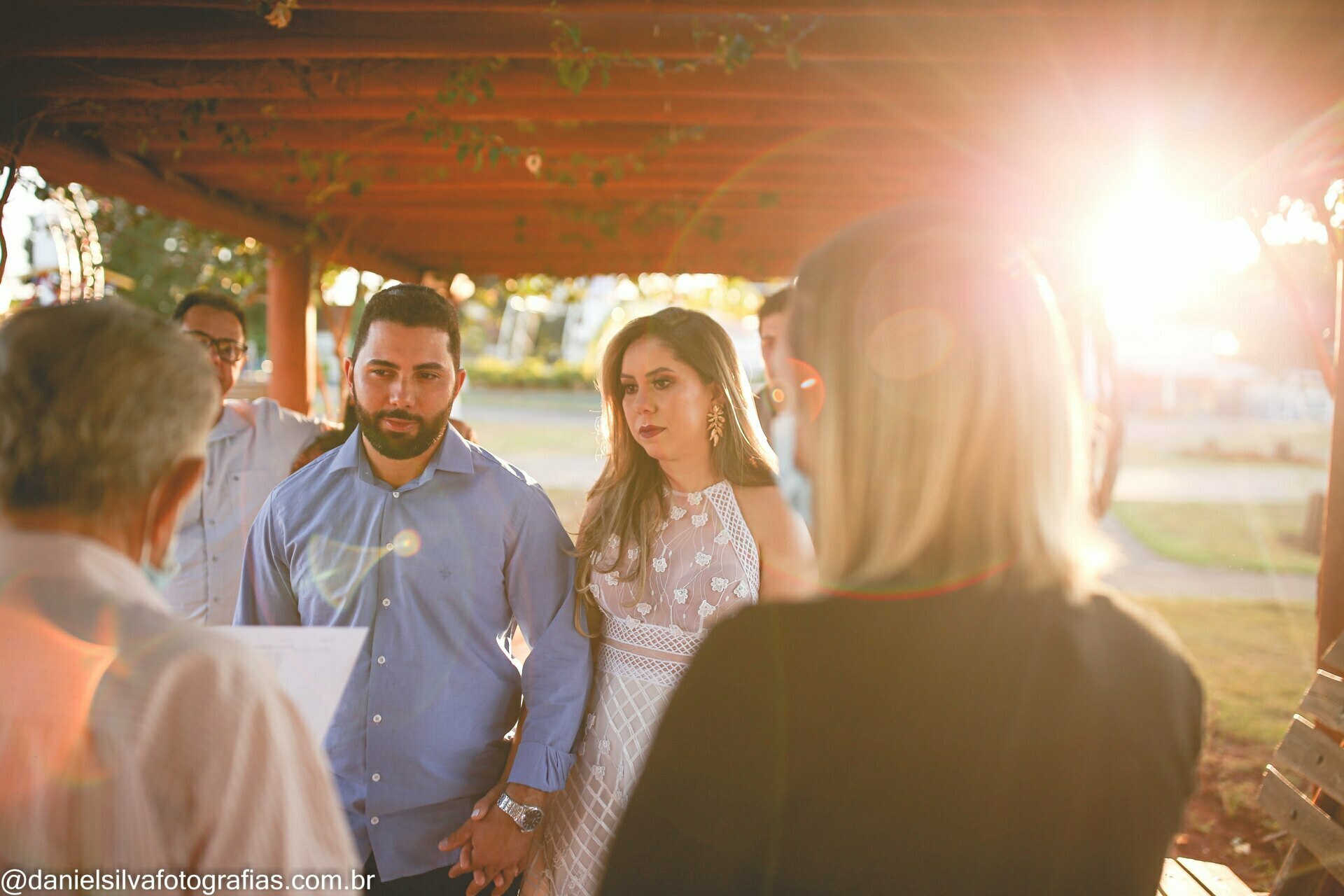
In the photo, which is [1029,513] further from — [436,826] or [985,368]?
[436,826]

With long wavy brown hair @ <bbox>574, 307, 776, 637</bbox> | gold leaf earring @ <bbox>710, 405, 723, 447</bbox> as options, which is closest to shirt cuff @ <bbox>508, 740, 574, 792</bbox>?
long wavy brown hair @ <bbox>574, 307, 776, 637</bbox>

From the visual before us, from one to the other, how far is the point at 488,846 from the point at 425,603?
0.61 m

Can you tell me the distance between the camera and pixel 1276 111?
9.47 ft

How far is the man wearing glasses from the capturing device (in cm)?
313

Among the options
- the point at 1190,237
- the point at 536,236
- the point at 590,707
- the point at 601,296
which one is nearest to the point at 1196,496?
the point at 1190,237

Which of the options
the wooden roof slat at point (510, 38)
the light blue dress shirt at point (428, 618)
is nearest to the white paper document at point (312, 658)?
the light blue dress shirt at point (428, 618)

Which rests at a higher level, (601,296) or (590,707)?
(601,296)

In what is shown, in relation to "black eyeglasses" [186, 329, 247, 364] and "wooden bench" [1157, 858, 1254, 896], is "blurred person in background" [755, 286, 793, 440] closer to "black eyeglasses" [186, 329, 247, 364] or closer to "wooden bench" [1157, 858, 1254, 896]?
"wooden bench" [1157, 858, 1254, 896]

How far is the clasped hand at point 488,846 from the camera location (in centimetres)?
195

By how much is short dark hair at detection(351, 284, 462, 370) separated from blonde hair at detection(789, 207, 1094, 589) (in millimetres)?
1548

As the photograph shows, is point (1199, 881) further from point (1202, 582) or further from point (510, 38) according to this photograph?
point (1202, 582)

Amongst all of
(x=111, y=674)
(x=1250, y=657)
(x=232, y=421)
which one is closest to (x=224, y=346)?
(x=232, y=421)

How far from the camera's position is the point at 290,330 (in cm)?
548

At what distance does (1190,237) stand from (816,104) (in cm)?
223
